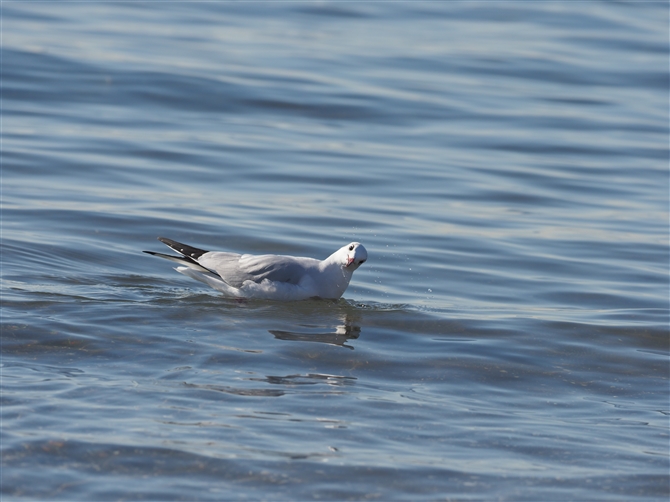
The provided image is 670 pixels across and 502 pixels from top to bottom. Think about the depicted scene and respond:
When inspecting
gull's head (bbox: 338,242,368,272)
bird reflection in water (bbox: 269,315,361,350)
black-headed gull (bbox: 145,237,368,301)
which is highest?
gull's head (bbox: 338,242,368,272)

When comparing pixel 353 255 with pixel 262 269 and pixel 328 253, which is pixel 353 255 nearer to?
pixel 262 269

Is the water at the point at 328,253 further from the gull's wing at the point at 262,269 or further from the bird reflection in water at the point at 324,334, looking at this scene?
the gull's wing at the point at 262,269

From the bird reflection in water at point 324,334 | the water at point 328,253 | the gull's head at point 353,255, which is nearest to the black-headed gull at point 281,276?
the gull's head at point 353,255

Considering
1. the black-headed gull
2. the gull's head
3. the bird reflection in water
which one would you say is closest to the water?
the bird reflection in water

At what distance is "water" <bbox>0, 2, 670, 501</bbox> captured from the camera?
6.34 m

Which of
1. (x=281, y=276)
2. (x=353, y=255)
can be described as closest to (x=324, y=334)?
(x=353, y=255)

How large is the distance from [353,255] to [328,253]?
8.93 ft

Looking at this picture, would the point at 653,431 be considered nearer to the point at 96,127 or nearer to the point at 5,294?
the point at 5,294

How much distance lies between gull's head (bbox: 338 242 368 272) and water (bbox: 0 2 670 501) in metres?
0.55

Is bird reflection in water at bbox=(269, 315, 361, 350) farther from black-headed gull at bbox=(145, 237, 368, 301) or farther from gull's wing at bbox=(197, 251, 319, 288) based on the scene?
gull's wing at bbox=(197, 251, 319, 288)

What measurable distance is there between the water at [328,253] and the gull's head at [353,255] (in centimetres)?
55

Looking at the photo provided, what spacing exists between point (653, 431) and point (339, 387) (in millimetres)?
2340

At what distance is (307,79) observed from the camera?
2192 centimetres

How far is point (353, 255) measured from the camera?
9.40 metres
